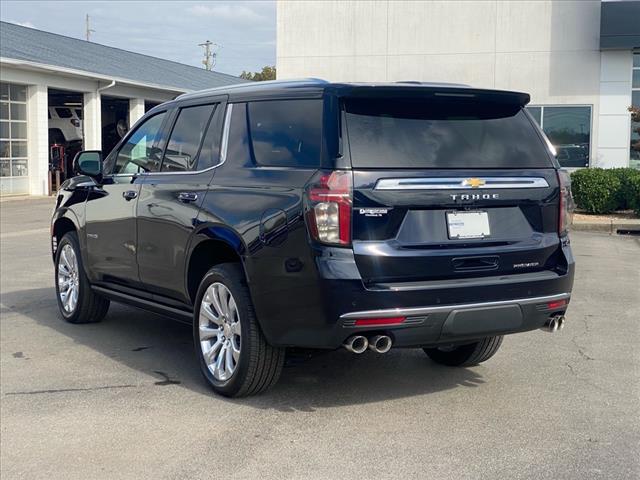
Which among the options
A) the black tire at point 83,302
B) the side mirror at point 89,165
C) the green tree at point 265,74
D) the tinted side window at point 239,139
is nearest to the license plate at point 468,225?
the tinted side window at point 239,139

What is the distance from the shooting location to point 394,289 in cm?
436

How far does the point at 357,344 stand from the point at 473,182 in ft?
3.83

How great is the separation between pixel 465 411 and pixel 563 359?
160 cm

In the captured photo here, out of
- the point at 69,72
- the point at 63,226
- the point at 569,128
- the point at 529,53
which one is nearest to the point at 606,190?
the point at 569,128

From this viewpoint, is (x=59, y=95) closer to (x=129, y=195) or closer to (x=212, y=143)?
(x=129, y=195)

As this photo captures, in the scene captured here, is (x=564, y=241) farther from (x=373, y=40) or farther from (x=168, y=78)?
(x=168, y=78)

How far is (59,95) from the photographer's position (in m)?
30.4

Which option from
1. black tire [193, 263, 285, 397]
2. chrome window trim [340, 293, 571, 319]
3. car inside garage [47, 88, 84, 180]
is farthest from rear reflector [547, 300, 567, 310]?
car inside garage [47, 88, 84, 180]

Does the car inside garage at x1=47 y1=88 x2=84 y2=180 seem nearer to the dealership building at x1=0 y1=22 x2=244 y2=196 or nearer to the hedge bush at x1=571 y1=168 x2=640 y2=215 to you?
the dealership building at x1=0 y1=22 x2=244 y2=196

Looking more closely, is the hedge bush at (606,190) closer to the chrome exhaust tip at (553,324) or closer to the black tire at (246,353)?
the chrome exhaust tip at (553,324)

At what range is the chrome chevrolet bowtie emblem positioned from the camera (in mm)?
4602

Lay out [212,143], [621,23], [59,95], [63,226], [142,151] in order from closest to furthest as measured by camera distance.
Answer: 1. [212,143]
2. [142,151]
3. [63,226]
4. [621,23]
5. [59,95]

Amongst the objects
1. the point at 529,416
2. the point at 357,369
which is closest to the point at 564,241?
the point at 529,416

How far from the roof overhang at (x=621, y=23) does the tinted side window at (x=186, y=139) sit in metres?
16.2
